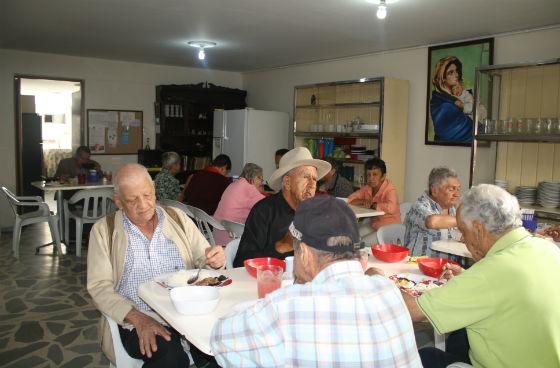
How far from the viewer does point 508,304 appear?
5.15 feet

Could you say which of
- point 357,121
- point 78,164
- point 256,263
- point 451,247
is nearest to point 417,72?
point 357,121

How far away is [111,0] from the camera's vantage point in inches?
170

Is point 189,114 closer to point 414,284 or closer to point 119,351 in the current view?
point 119,351

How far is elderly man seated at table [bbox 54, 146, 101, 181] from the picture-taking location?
7.13 meters

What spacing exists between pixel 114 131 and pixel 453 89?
5.33 metres

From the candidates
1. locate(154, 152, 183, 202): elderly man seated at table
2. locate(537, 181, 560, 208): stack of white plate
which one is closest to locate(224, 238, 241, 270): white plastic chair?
locate(154, 152, 183, 202): elderly man seated at table

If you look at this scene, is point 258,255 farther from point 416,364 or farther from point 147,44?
point 147,44

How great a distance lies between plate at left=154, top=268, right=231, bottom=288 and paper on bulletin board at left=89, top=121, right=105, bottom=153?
20.7 feet

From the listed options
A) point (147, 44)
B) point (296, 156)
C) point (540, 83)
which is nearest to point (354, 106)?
point (540, 83)

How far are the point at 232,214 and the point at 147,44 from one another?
3.23m

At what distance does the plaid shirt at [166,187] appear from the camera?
222 inches

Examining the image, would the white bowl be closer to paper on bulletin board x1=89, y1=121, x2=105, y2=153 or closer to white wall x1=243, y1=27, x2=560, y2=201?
white wall x1=243, y1=27, x2=560, y2=201

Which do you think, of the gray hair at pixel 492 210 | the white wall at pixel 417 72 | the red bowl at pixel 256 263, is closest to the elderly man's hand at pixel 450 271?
the gray hair at pixel 492 210

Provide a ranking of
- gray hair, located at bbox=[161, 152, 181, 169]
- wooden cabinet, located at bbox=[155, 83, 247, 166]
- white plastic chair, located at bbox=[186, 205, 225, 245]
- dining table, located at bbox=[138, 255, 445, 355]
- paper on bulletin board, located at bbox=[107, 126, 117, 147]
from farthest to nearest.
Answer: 1. wooden cabinet, located at bbox=[155, 83, 247, 166]
2. paper on bulletin board, located at bbox=[107, 126, 117, 147]
3. gray hair, located at bbox=[161, 152, 181, 169]
4. white plastic chair, located at bbox=[186, 205, 225, 245]
5. dining table, located at bbox=[138, 255, 445, 355]
